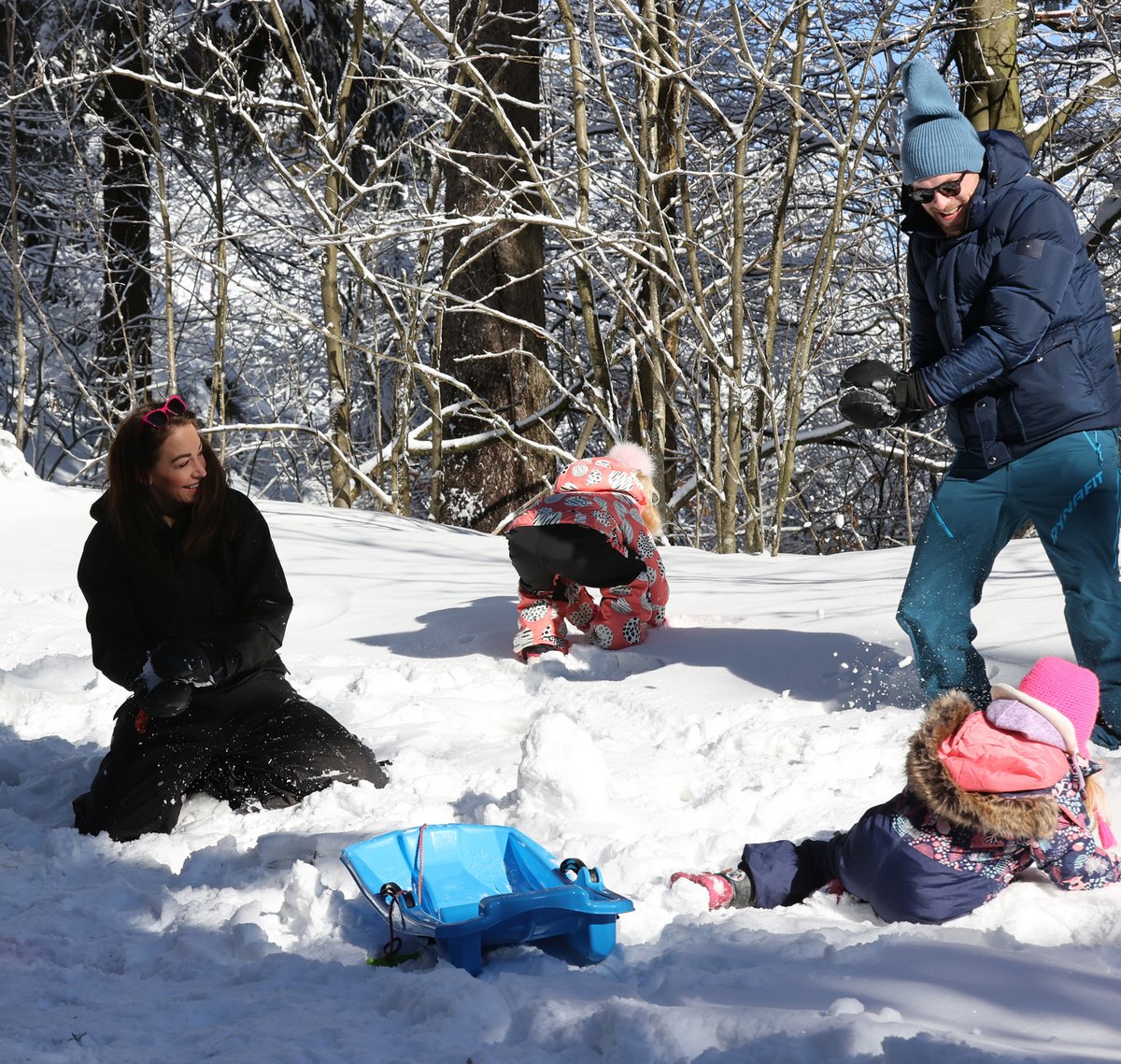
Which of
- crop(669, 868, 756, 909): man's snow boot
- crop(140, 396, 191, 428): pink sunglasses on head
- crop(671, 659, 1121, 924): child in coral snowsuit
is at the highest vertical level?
crop(140, 396, 191, 428): pink sunglasses on head

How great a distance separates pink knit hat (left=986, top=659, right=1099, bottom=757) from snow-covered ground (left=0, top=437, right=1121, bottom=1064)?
0.34 metres

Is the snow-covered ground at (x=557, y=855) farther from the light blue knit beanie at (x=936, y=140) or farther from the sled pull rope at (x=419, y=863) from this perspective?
the light blue knit beanie at (x=936, y=140)

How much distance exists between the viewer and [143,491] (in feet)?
11.4

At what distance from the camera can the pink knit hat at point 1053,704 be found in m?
2.52

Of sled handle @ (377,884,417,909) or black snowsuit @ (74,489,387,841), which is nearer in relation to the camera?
sled handle @ (377,884,417,909)

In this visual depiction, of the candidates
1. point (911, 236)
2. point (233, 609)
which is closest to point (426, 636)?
point (233, 609)

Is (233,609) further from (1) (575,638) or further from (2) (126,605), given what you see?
(1) (575,638)

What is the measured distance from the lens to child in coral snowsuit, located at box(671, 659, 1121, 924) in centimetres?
249

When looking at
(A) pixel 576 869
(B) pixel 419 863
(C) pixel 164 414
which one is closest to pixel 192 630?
(C) pixel 164 414

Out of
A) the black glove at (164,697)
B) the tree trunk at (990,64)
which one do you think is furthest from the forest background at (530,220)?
the black glove at (164,697)

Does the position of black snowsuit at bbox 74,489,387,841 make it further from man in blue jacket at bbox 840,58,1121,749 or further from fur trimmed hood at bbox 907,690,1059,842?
man in blue jacket at bbox 840,58,1121,749

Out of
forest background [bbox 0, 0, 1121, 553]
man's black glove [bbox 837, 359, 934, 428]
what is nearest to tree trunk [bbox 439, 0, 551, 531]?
forest background [bbox 0, 0, 1121, 553]

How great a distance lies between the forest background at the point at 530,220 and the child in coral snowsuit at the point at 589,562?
2733mm

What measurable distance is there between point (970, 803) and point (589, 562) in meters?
2.33
